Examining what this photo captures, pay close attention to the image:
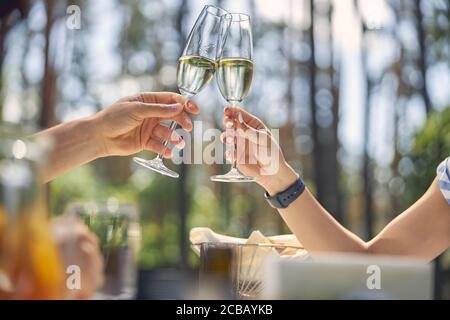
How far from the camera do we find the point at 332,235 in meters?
1.32

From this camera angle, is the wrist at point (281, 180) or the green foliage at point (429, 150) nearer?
the wrist at point (281, 180)

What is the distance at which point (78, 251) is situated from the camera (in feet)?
1.79

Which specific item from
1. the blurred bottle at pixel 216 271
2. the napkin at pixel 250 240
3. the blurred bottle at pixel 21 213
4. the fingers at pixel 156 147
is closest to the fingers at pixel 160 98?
the fingers at pixel 156 147

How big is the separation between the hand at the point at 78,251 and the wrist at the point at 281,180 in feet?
2.28

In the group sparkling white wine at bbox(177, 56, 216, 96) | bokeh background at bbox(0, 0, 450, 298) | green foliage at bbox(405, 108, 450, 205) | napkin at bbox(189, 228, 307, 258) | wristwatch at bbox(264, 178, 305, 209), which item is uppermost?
bokeh background at bbox(0, 0, 450, 298)

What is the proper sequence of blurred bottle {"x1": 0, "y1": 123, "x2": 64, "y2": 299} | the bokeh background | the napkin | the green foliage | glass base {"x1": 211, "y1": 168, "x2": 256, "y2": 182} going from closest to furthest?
blurred bottle {"x1": 0, "y1": 123, "x2": 64, "y2": 299}, the napkin, glass base {"x1": 211, "y1": 168, "x2": 256, "y2": 182}, the green foliage, the bokeh background

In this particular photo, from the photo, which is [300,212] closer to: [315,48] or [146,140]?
[146,140]

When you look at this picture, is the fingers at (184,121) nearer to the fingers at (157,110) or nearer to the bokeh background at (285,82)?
the fingers at (157,110)

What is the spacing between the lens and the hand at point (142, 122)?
1.21 metres

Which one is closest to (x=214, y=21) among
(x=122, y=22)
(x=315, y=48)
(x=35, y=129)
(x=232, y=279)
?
(x=232, y=279)

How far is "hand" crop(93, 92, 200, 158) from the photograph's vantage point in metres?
1.21

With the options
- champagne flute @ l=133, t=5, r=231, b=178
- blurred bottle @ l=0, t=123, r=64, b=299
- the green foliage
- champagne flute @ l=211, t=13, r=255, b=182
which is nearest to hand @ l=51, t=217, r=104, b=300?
blurred bottle @ l=0, t=123, r=64, b=299

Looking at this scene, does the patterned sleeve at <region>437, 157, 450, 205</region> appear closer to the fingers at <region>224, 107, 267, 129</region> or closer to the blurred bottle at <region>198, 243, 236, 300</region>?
the fingers at <region>224, 107, 267, 129</region>

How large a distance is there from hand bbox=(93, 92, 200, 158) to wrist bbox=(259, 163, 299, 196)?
0.68 ft
